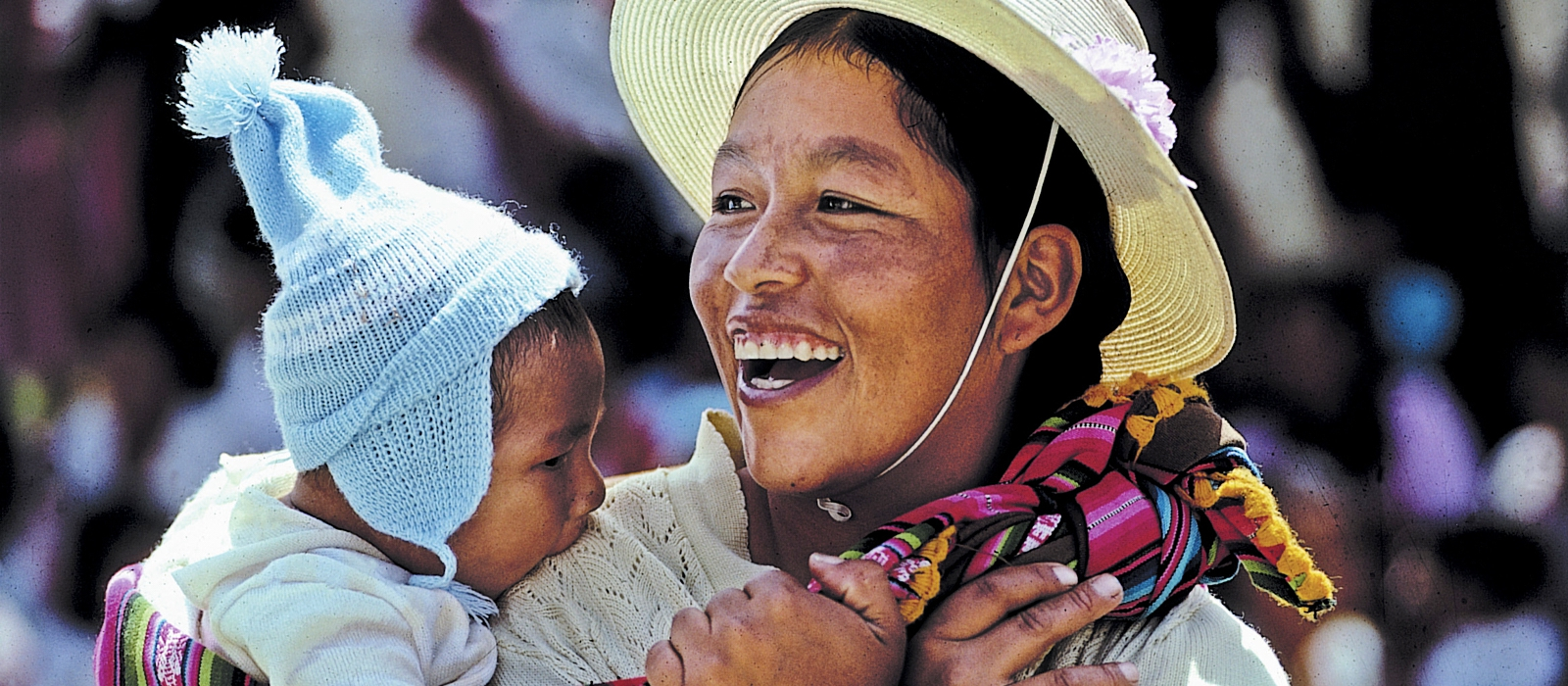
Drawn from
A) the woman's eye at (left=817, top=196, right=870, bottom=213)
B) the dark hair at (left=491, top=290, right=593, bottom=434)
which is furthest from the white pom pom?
the woman's eye at (left=817, top=196, right=870, bottom=213)

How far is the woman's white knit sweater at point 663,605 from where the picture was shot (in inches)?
73.0

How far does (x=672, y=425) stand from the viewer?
4160mm

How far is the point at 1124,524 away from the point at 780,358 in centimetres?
58

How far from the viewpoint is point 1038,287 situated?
6.95 ft

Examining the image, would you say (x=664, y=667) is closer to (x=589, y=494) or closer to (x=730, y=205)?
(x=589, y=494)

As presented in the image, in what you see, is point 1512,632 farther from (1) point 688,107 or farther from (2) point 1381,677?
(1) point 688,107

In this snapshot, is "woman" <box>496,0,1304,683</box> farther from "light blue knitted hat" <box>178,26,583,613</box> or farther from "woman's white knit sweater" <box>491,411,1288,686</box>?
"light blue knitted hat" <box>178,26,583,613</box>

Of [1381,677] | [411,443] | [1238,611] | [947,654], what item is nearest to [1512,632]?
[1381,677]

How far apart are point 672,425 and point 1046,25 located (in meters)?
2.50

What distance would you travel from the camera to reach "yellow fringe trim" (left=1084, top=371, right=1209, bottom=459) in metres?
1.97

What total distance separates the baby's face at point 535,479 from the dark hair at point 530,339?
1cm

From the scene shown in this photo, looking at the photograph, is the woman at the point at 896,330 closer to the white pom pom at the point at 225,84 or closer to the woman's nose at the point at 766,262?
the woman's nose at the point at 766,262

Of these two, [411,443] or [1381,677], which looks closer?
[411,443]

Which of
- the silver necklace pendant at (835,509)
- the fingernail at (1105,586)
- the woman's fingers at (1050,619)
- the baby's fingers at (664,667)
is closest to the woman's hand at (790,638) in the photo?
the baby's fingers at (664,667)
